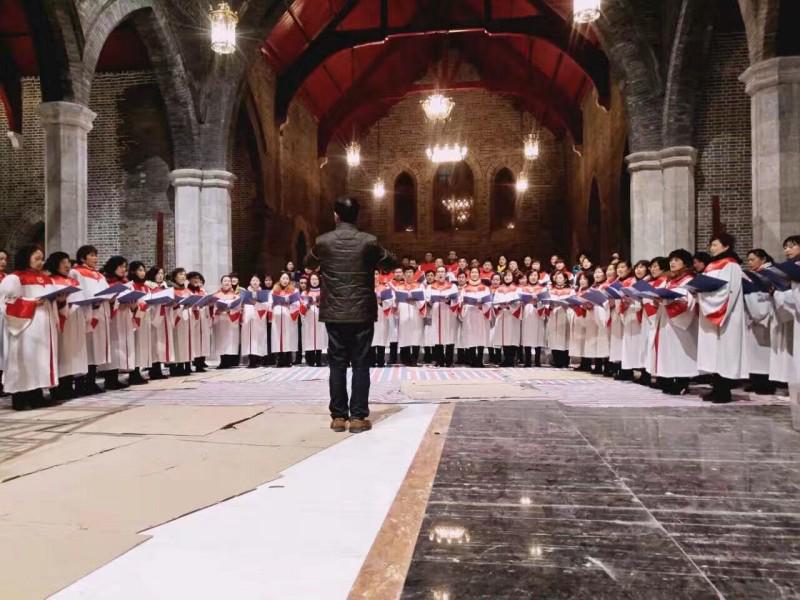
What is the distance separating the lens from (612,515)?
7.98 ft

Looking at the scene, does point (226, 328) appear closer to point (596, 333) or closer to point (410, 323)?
point (410, 323)

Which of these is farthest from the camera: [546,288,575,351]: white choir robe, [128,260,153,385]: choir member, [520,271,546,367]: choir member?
[520,271,546,367]: choir member

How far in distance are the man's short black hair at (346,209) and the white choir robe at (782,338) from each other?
4.19 m

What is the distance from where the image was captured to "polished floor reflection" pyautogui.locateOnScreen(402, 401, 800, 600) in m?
1.84

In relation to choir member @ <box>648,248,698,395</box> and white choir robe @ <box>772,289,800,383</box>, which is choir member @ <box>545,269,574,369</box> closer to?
choir member @ <box>648,248,698,395</box>

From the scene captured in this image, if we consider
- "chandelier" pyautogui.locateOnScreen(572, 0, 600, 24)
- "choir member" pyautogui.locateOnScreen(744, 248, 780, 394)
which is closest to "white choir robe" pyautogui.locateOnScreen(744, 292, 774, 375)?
"choir member" pyautogui.locateOnScreen(744, 248, 780, 394)

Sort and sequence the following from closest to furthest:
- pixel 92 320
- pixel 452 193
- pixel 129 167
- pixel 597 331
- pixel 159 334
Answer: pixel 92 320 → pixel 159 334 → pixel 597 331 → pixel 129 167 → pixel 452 193

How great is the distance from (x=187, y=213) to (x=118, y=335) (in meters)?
5.24

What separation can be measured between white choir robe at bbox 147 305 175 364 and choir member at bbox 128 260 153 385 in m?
0.12

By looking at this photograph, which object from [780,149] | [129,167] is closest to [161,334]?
[129,167]

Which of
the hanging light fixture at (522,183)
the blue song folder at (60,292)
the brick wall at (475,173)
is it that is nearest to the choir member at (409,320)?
the blue song folder at (60,292)

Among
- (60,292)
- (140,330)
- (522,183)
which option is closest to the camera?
(60,292)

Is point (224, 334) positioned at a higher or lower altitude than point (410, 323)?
lower

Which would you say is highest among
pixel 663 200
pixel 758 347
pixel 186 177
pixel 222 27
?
pixel 222 27
